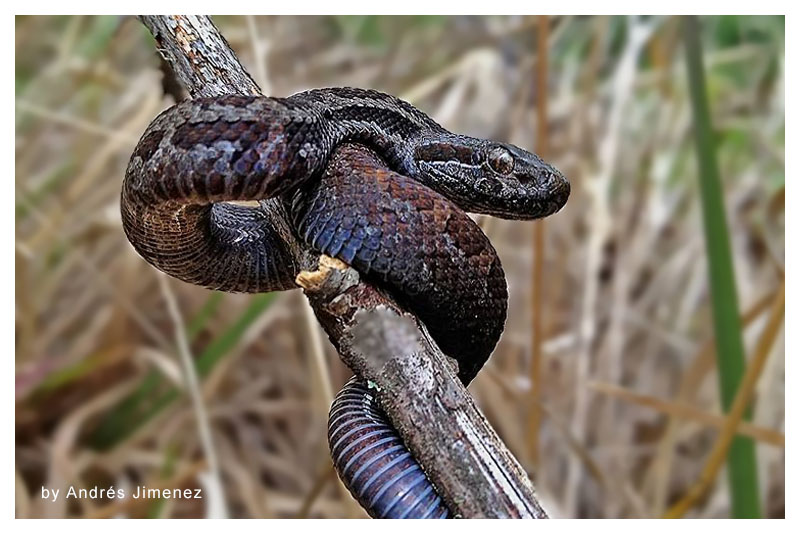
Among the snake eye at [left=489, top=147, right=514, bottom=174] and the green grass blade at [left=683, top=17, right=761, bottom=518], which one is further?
the green grass blade at [left=683, top=17, right=761, bottom=518]

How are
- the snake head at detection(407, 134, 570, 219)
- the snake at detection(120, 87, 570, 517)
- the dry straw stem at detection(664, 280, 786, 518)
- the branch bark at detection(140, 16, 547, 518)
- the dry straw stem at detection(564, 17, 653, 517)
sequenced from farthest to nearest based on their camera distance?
1. the dry straw stem at detection(564, 17, 653, 517)
2. the dry straw stem at detection(664, 280, 786, 518)
3. the snake head at detection(407, 134, 570, 219)
4. the snake at detection(120, 87, 570, 517)
5. the branch bark at detection(140, 16, 547, 518)

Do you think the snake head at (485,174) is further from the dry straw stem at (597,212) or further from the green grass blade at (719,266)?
the dry straw stem at (597,212)

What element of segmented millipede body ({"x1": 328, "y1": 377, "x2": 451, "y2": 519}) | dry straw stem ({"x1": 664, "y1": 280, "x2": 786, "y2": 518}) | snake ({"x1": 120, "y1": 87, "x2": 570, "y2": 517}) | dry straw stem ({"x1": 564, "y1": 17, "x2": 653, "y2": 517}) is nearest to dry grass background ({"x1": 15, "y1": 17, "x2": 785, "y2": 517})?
dry straw stem ({"x1": 564, "y1": 17, "x2": 653, "y2": 517})

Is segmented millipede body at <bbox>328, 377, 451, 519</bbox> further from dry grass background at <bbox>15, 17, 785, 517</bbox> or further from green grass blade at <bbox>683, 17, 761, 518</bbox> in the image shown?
green grass blade at <bbox>683, 17, 761, 518</bbox>

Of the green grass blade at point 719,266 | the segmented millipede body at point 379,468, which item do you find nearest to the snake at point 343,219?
the segmented millipede body at point 379,468

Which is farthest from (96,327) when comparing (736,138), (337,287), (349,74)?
(736,138)
